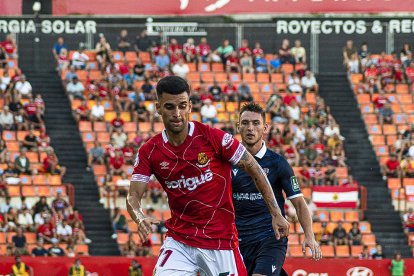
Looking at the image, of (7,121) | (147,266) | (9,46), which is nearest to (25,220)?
(7,121)

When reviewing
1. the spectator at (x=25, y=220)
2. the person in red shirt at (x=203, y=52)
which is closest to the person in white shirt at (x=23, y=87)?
the spectator at (x=25, y=220)

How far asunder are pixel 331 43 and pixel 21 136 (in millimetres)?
10279

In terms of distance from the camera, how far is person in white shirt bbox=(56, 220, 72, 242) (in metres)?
28.2

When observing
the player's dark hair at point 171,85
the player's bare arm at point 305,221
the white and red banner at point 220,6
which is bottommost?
the player's bare arm at point 305,221

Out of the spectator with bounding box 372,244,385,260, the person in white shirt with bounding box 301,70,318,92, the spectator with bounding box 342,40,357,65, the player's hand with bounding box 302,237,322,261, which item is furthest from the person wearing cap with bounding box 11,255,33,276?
the player's hand with bounding box 302,237,322,261

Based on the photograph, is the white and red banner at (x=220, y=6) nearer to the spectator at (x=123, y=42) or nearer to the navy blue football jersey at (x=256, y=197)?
the spectator at (x=123, y=42)

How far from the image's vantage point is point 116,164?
3062 centimetres

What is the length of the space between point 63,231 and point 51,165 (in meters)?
2.76

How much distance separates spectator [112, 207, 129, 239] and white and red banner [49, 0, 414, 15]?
8.97 meters

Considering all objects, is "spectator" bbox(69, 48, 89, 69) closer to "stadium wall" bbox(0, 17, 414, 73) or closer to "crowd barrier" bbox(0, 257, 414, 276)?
"stadium wall" bbox(0, 17, 414, 73)

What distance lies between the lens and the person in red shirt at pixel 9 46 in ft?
113

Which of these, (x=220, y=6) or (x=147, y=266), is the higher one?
(x=220, y=6)

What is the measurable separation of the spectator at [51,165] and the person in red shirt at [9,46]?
178 inches

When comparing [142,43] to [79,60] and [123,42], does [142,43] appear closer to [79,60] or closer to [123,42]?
[123,42]
